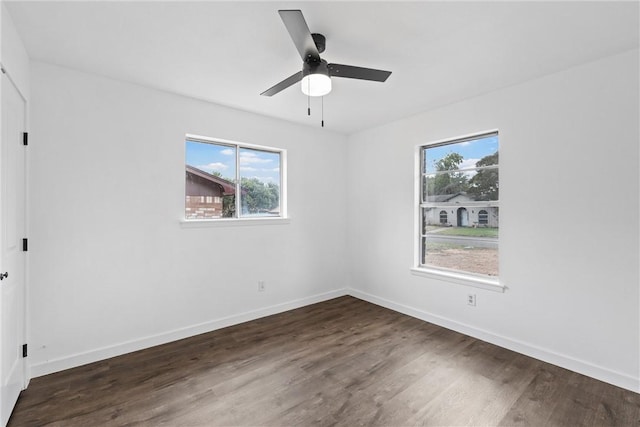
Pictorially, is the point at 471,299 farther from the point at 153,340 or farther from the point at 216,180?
the point at 153,340

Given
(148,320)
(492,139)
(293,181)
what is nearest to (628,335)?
(492,139)

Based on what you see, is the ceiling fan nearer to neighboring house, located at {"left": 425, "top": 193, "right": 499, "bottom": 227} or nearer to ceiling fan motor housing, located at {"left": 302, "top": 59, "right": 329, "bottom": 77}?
ceiling fan motor housing, located at {"left": 302, "top": 59, "right": 329, "bottom": 77}

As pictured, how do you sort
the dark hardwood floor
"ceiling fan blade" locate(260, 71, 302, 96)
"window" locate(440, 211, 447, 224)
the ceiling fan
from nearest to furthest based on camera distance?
the ceiling fan, the dark hardwood floor, "ceiling fan blade" locate(260, 71, 302, 96), "window" locate(440, 211, 447, 224)

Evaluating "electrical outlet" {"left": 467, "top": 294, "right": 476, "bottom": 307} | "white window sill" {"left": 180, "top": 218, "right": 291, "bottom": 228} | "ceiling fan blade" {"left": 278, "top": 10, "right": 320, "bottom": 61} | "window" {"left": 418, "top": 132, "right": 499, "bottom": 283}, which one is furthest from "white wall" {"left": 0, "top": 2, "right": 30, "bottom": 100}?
"electrical outlet" {"left": 467, "top": 294, "right": 476, "bottom": 307}

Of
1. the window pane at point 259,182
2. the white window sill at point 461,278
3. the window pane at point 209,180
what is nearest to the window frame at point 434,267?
the white window sill at point 461,278

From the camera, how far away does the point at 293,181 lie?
13.3 feet

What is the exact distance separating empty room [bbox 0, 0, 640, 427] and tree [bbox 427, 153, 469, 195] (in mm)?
37

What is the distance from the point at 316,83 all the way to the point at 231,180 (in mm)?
1994

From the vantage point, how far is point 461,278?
10.7 ft

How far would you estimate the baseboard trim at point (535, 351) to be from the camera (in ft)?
7.44

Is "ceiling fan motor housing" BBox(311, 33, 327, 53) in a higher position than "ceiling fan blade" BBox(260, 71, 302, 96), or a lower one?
higher

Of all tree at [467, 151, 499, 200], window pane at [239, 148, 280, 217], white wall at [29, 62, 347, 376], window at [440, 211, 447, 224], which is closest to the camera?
white wall at [29, 62, 347, 376]

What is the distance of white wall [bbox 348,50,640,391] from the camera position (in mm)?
2268

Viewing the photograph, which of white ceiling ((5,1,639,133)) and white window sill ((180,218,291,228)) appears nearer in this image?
white ceiling ((5,1,639,133))
